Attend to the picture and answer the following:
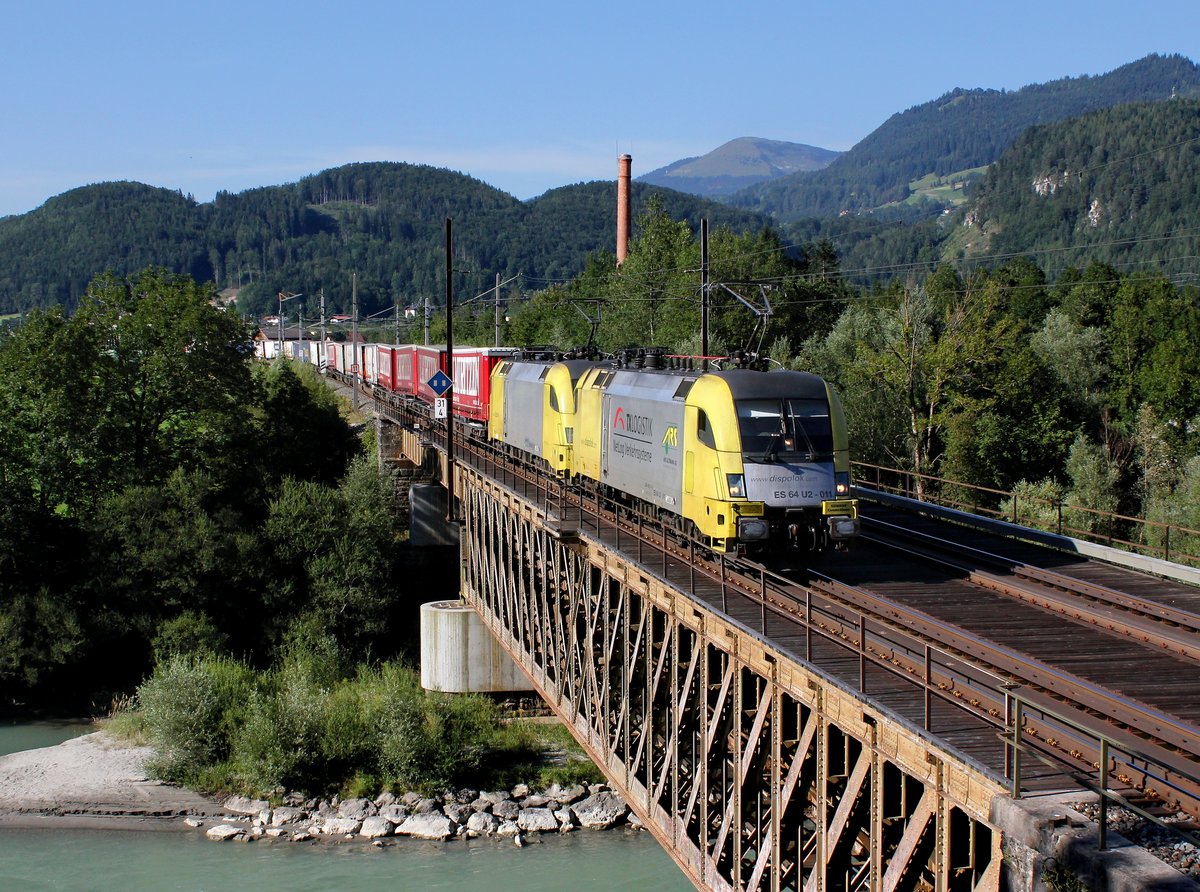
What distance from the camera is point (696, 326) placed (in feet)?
219

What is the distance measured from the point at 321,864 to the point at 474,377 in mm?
20687

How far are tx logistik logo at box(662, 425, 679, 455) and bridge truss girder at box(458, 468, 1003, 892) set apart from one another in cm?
235

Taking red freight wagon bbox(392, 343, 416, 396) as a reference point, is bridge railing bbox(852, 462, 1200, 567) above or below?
below

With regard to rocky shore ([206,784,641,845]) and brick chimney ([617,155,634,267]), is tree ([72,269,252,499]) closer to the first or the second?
rocky shore ([206,784,641,845])

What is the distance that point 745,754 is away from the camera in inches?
602

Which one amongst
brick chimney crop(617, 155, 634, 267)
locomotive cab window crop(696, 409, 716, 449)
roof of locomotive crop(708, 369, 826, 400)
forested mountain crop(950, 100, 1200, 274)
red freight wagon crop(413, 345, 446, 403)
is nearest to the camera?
roof of locomotive crop(708, 369, 826, 400)

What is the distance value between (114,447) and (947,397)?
36.7 metres

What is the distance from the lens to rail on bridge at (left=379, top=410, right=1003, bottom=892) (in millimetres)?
11250

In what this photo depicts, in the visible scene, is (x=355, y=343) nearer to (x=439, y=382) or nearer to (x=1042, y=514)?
(x=439, y=382)

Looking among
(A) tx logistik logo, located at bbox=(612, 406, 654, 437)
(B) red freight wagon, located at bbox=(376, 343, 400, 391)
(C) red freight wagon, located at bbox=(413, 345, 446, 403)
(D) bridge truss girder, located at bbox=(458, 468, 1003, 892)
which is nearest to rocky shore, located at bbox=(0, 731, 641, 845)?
(D) bridge truss girder, located at bbox=(458, 468, 1003, 892)

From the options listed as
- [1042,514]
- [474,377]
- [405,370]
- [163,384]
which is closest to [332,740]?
[474,377]

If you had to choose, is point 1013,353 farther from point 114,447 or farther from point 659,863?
point 114,447

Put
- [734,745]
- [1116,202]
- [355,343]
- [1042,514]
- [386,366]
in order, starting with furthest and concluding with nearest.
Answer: [1116,202] → [355,343] → [386,366] → [1042,514] → [734,745]

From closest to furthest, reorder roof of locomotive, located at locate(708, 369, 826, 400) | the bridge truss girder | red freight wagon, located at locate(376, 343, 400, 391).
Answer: the bridge truss girder < roof of locomotive, located at locate(708, 369, 826, 400) < red freight wagon, located at locate(376, 343, 400, 391)
